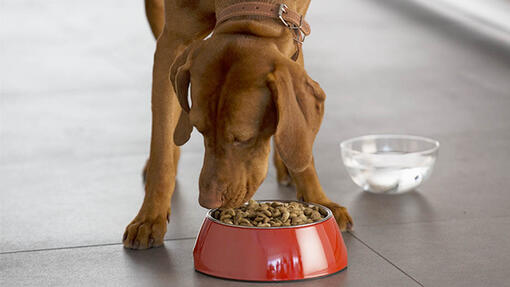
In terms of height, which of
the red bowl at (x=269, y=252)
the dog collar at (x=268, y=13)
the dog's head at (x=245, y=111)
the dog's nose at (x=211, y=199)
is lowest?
the red bowl at (x=269, y=252)

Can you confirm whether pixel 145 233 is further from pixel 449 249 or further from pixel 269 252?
pixel 449 249

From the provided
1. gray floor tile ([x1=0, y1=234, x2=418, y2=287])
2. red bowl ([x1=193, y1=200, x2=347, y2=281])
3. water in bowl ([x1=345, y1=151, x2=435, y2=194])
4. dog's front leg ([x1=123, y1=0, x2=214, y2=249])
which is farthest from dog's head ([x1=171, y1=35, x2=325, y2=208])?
water in bowl ([x1=345, y1=151, x2=435, y2=194])

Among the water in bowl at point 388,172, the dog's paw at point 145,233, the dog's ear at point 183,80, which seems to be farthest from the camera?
the water in bowl at point 388,172

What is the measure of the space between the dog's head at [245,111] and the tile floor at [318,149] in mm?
380

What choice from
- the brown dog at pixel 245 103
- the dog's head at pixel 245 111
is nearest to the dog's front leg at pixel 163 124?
the brown dog at pixel 245 103

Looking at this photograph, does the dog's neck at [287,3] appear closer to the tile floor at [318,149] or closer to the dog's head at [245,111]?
the dog's head at [245,111]

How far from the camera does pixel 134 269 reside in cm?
311

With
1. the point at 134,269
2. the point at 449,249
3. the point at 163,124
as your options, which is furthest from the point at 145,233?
the point at 449,249

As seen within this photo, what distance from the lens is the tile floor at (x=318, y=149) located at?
3.16m

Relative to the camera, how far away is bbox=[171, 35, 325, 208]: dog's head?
106 inches

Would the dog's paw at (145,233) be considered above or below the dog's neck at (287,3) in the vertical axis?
below

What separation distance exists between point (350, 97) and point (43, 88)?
8.40ft

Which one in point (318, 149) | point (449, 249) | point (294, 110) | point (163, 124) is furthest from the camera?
point (318, 149)

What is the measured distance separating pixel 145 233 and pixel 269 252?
66cm
